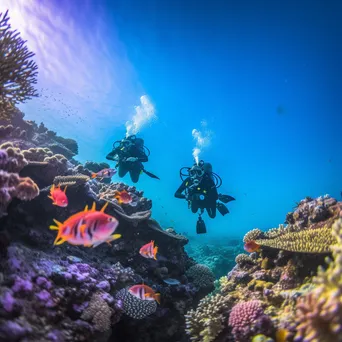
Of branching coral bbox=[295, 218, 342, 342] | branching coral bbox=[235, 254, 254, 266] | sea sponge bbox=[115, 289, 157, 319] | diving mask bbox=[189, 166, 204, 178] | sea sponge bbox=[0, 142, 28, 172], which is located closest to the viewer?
branching coral bbox=[295, 218, 342, 342]

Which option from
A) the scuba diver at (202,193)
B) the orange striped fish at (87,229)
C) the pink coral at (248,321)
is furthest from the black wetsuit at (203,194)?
the orange striped fish at (87,229)

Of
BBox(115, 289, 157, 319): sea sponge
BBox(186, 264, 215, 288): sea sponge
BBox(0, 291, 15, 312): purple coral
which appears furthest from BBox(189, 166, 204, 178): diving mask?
BBox(0, 291, 15, 312): purple coral

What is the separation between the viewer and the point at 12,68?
5.14 metres

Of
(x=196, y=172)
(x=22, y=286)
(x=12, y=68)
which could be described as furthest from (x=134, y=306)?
(x=196, y=172)

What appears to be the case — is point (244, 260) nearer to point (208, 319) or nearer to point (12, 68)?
point (208, 319)

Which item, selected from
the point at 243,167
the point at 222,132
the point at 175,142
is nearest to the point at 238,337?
the point at 222,132

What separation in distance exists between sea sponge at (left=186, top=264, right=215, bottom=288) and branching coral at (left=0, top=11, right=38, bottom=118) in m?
6.22

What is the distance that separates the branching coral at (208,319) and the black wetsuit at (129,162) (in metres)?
6.95

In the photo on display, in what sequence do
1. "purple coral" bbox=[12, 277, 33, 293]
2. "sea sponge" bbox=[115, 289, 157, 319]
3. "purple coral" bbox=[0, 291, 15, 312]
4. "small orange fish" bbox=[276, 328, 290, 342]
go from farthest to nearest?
"sea sponge" bbox=[115, 289, 157, 319]
"purple coral" bbox=[12, 277, 33, 293]
"purple coral" bbox=[0, 291, 15, 312]
"small orange fish" bbox=[276, 328, 290, 342]

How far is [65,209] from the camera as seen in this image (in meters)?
5.86

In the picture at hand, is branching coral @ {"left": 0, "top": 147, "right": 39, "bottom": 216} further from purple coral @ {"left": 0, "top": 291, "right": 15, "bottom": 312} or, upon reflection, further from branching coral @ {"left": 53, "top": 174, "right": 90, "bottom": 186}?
branching coral @ {"left": 53, "top": 174, "right": 90, "bottom": 186}

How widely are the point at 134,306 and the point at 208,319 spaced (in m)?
1.56

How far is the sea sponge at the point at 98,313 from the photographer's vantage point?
3.84m

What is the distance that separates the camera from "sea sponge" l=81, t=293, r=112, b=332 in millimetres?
3838
